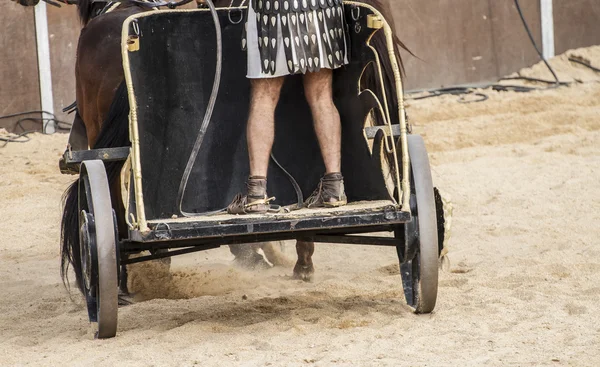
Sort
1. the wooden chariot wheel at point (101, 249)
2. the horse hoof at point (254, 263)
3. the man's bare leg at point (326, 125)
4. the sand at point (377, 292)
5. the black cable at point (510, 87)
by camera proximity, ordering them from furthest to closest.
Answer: the black cable at point (510, 87)
the horse hoof at point (254, 263)
the man's bare leg at point (326, 125)
the wooden chariot wheel at point (101, 249)
the sand at point (377, 292)

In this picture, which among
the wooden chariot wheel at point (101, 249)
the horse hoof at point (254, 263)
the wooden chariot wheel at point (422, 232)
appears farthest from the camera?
the horse hoof at point (254, 263)

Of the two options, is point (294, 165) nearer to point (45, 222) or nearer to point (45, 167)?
point (45, 222)

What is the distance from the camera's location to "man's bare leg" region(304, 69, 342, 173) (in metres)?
→ 4.00

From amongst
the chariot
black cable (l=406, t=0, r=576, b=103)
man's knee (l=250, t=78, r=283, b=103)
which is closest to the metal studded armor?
man's knee (l=250, t=78, r=283, b=103)

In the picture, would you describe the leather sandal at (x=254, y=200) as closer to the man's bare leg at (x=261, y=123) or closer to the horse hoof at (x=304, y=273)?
the man's bare leg at (x=261, y=123)

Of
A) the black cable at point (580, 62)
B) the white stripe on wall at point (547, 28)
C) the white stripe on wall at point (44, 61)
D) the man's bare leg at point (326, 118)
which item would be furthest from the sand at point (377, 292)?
the white stripe on wall at point (547, 28)

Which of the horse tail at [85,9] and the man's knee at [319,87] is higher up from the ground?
the horse tail at [85,9]

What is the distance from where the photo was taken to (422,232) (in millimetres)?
3705

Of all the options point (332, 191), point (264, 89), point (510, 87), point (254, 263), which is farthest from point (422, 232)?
point (510, 87)

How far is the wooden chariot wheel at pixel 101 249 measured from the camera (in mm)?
3588

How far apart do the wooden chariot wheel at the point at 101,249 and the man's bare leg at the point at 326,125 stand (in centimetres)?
89

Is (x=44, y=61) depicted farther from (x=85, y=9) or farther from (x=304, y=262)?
(x=304, y=262)

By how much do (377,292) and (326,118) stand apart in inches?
37.2

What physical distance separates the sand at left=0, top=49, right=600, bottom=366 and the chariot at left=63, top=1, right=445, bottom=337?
262mm
